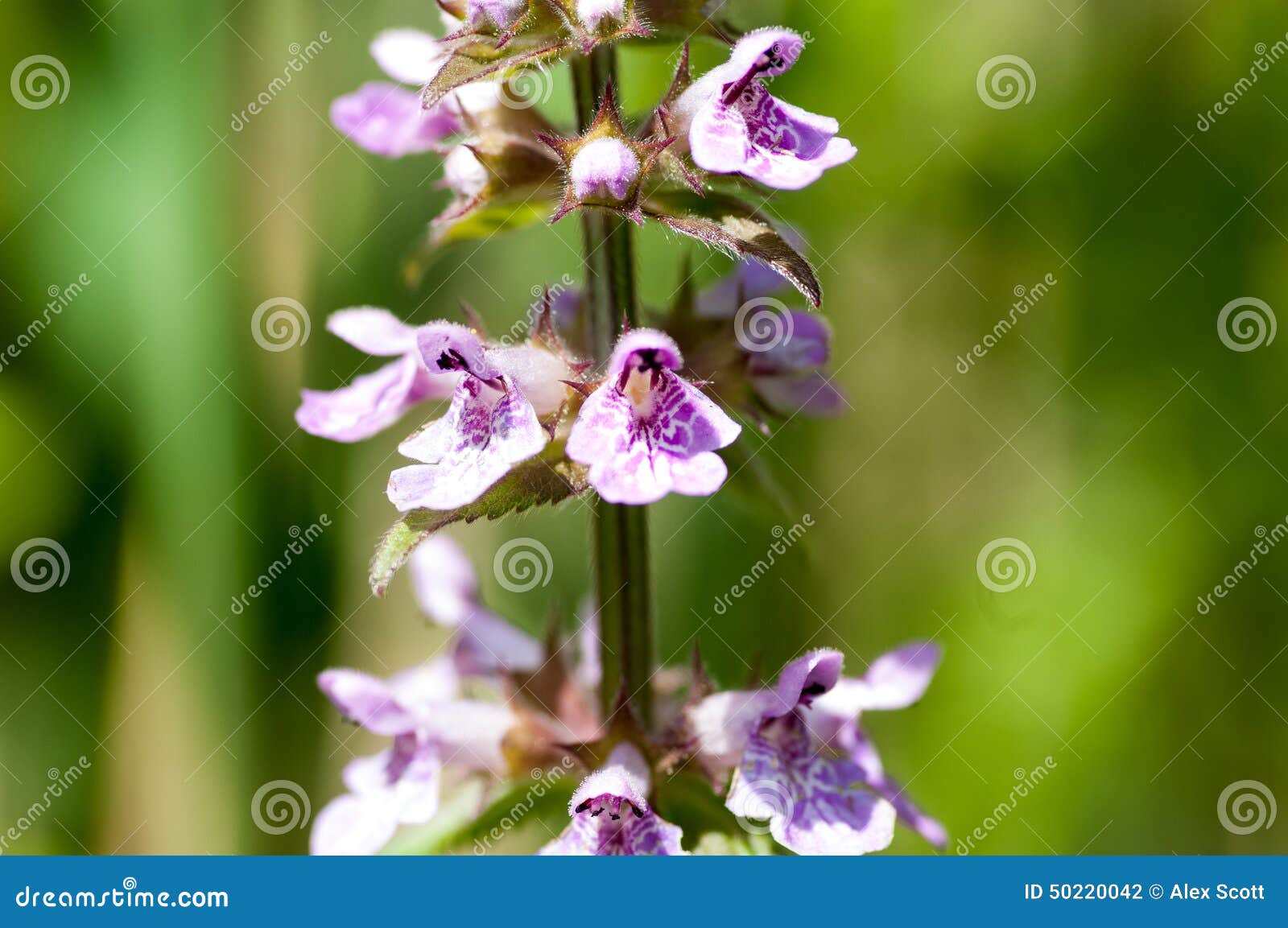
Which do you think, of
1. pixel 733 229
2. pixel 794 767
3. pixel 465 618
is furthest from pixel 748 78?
pixel 465 618

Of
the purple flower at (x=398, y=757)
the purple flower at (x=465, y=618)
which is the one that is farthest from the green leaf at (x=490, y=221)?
the purple flower at (x=398, y=757)

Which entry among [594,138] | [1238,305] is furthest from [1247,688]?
[594,138]

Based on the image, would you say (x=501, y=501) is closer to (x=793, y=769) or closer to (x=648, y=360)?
(x=648, y=360)

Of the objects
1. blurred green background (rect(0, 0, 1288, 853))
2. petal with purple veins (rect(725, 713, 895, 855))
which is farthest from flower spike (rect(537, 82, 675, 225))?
blurred green background (rect(0, 0, 1288, 853))

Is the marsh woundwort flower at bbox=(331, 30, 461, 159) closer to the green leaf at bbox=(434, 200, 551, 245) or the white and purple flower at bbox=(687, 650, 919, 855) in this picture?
the green leaf at bbox=(434, 200, 551, 245)

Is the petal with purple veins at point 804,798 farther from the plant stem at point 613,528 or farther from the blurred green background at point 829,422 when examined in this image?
the blurred green background at point 829,422
